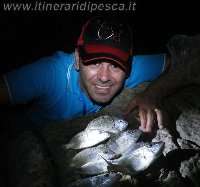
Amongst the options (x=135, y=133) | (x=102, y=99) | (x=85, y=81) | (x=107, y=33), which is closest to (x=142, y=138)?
(x=135, y=133)

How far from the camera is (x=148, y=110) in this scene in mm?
2928

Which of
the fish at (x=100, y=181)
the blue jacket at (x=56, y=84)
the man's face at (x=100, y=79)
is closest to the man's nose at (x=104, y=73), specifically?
the man's face at (x=100, y=79)

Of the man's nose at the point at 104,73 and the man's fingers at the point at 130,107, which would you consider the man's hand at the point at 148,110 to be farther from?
the man's nose at the point at 104,73

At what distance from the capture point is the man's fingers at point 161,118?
2753 mm

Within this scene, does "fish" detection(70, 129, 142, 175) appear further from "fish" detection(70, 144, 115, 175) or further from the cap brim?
the cap brim

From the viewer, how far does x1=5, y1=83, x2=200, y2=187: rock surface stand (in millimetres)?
2057

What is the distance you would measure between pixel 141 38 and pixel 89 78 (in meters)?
5.38

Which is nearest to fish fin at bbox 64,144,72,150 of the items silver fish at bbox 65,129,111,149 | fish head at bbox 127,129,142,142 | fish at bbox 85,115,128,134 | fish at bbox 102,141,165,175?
silver fish at bbox 65,129,111,149

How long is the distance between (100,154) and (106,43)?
4.05 ft

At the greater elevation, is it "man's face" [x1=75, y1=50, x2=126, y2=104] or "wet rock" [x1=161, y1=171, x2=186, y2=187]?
"man's face" [x1=75, y1=50, x2=126, y2=104]

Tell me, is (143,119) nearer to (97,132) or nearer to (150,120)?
(150,120)

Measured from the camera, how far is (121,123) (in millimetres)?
2736

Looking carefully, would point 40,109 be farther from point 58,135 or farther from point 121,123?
point 121,123

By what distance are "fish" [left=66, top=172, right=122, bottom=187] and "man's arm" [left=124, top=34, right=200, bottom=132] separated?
1.13 metres
